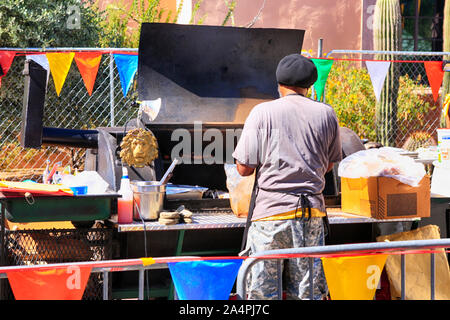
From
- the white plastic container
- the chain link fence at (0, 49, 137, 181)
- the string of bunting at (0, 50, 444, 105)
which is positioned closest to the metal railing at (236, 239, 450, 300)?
the white plastic container

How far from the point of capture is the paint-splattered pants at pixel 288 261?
3.42 meters

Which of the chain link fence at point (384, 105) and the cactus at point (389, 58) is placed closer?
the cactus at point (389, 58)

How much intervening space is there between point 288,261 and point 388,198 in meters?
1.25

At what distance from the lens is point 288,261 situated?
354cm

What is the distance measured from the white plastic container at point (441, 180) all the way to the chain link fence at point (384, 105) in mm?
4223

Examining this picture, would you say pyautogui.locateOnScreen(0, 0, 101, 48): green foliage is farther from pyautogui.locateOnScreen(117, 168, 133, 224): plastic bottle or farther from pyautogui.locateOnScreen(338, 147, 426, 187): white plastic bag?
pyautogui.locateOnScreen(338, 147, 426, 187): white plastic bag

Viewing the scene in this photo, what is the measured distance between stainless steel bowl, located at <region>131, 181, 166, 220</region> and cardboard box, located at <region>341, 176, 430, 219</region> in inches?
60.6

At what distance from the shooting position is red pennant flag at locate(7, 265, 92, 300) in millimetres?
2857

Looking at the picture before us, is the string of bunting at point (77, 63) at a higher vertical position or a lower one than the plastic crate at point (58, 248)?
higher

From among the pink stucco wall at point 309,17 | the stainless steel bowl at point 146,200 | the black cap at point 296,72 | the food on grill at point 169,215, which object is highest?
the pink stucco wall at point 309,17

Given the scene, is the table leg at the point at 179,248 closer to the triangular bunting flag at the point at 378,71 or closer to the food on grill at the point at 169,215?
the food on grill at the point at 169,215

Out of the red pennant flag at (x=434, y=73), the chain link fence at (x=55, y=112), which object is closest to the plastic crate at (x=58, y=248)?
the chain link fence at (x=55, y=112)

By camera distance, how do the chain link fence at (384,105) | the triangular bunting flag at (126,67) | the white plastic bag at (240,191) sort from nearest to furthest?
1. the white plastic bag at (240,191)
2. the triangular bunting flag at (126,67)
3. the chain link fence at (384,105)

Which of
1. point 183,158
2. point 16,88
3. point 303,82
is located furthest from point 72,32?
point 303,82
